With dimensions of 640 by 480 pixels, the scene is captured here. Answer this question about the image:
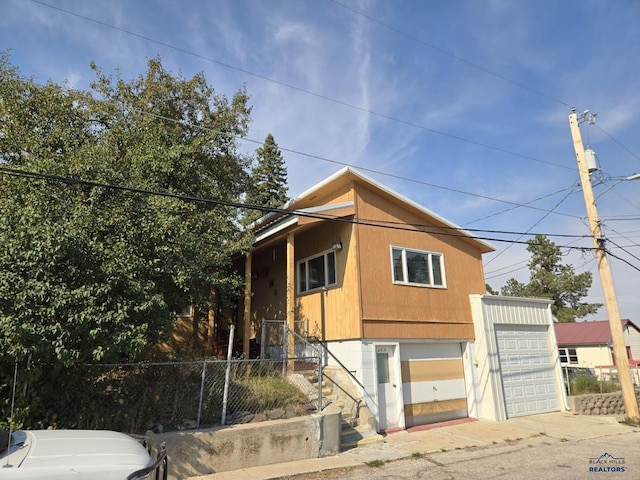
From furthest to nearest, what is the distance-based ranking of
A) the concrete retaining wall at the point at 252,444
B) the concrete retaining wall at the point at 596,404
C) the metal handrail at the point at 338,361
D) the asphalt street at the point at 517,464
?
the concrete retaining wall at the point at 596,404 < the metal handrail at the point at 338,361 < the asphalt street at the point at 517,464 < the concrete retaining wall at the point at 252,444

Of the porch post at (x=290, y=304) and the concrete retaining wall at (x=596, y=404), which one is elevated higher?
the porch post at (x=290, y=304)

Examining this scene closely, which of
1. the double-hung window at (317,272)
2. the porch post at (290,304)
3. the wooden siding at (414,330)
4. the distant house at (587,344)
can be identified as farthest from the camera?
the distant house at (587,344)

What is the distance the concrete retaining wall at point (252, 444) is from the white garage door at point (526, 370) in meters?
6.99

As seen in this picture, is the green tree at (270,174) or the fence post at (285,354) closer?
the fence post at (285,354)

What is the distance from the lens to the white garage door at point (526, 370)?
12.6 metres

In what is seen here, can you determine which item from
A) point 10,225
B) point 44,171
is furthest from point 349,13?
point 10,225

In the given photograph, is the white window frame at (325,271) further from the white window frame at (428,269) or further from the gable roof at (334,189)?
the white window frame at (428,269)

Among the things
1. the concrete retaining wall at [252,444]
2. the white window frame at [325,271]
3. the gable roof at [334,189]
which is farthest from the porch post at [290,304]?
the concrete retaining wall at [252,444]

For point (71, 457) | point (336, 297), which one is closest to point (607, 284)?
point (336, 297)

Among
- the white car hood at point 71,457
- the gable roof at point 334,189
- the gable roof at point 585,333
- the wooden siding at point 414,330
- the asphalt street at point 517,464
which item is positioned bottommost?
the asphalt street at point 517,464

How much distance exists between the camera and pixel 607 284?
40.9 ft

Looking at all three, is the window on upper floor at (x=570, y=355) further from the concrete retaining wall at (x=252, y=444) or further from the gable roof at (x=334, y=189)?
the concrete retaining wall at (x=252, y=444)

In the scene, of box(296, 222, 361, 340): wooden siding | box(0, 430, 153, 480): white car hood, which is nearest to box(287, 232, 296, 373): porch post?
box(296, 222, 361, 340): wooden siding

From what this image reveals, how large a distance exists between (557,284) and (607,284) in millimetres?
28593
